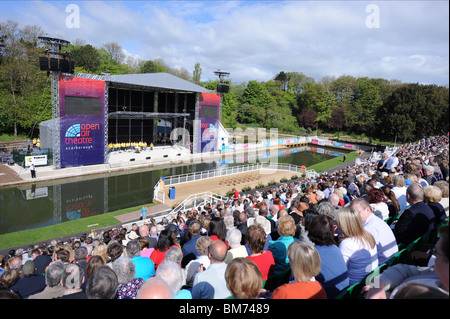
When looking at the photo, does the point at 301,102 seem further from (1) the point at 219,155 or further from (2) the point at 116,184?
(2) the point at 116,184

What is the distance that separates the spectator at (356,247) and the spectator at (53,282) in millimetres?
2904

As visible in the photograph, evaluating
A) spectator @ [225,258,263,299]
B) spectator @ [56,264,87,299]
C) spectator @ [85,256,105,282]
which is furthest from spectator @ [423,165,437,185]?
spectator @ [56,264,87,299]

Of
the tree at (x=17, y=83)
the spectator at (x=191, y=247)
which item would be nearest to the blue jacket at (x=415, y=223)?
the spectator at (x=191, y=247)

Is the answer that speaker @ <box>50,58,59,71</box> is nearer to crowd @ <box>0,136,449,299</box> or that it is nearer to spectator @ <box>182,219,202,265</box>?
crowd @ <box>0,136,449,299</box>

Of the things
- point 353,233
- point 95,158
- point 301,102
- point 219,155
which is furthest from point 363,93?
point 353,233

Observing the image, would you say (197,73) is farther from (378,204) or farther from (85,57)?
(378,204)

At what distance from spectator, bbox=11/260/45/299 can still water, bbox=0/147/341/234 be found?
10874mm

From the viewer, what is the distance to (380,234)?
343cm

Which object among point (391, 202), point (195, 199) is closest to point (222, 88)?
point (195, 199)

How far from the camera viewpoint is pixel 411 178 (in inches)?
243

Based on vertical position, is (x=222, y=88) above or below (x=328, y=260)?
above

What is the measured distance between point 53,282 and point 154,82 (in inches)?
960

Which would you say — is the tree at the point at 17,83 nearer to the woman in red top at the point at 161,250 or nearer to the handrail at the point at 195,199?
the handrail at the point at 195,199
